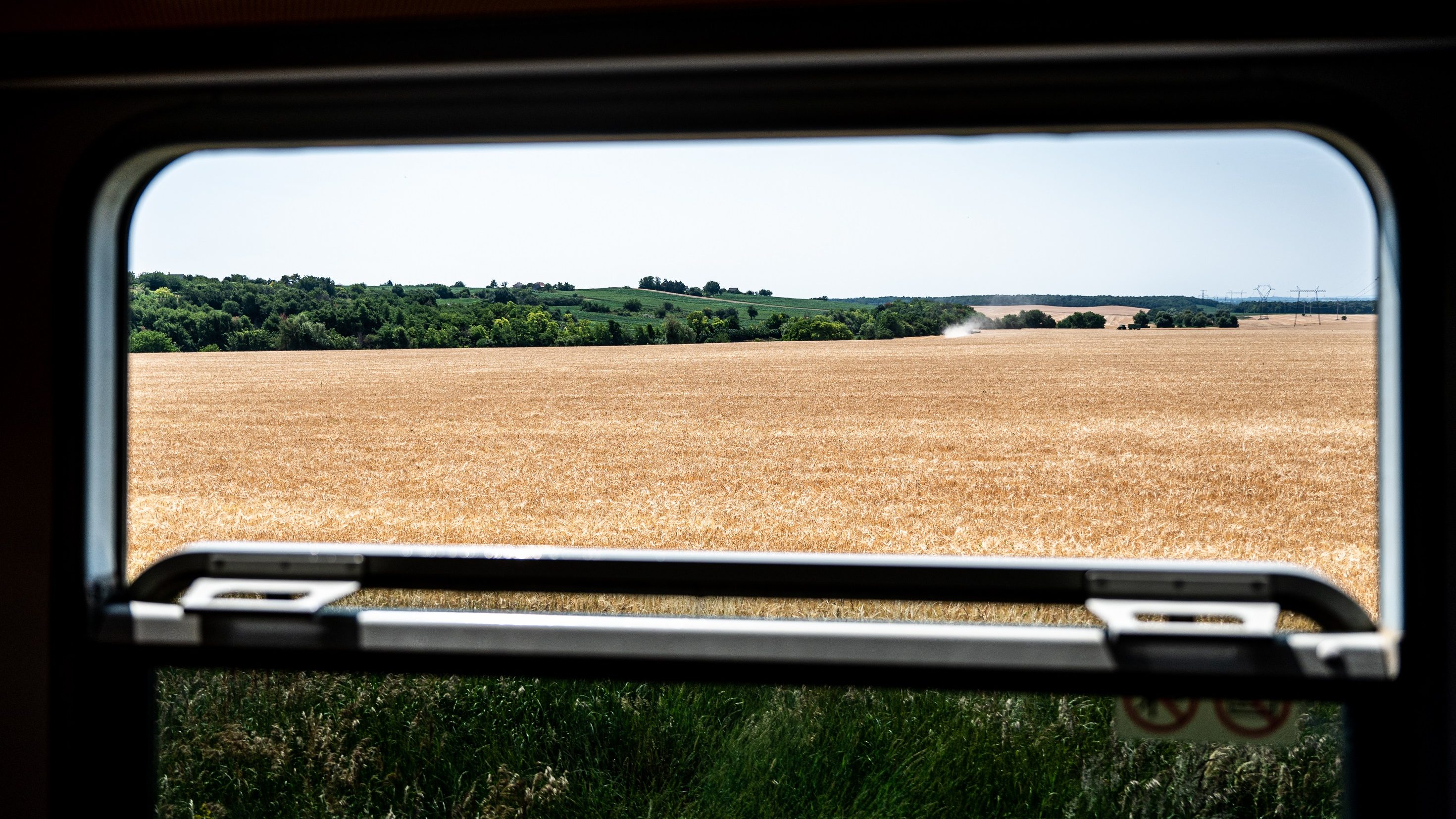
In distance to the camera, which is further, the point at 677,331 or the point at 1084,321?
the point at 677,331

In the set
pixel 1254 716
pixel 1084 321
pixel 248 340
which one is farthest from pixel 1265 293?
pixel 1084 321

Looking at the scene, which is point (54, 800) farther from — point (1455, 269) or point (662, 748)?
point (1455, 269)

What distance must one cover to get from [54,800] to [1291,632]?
157cm

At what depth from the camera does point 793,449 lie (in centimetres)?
2038

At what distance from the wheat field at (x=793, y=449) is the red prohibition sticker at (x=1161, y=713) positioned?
8.85 m

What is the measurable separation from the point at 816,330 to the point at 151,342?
21.3m

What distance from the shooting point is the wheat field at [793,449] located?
47.3 feet

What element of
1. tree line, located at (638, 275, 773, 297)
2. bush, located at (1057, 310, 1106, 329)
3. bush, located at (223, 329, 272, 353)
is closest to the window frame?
bush, located at (223, 329, 272, 353)

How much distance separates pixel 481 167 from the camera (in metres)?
2.38

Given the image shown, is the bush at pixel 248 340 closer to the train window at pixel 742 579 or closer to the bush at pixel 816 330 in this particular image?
the train window at pixel 742 579

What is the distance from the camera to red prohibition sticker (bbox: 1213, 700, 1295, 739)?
48.8 inches

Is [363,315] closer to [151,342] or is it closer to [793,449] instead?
[151,342]

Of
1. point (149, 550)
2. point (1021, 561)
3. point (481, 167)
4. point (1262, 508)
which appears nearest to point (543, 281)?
point (481, 167)

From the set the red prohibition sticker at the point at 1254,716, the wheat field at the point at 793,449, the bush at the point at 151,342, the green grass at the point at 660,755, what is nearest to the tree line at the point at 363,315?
the bush at the point at 151,342
